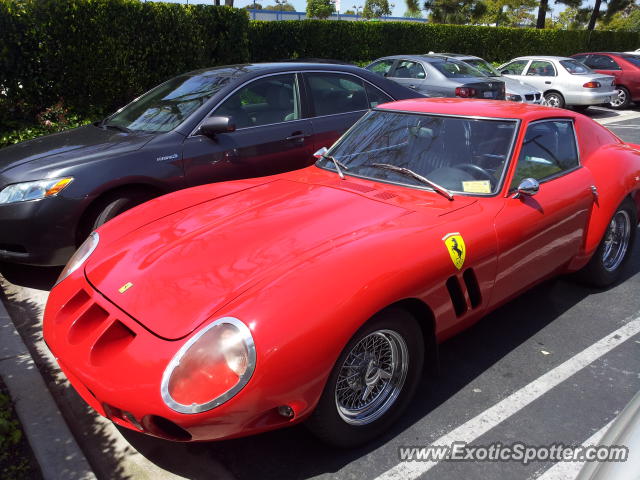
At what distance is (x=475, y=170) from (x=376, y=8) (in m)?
83.7

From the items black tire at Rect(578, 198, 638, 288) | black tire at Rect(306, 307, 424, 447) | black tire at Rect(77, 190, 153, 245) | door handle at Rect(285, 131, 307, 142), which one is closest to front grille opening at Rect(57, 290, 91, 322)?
black tire at Rect(306, 307, 424, 447)


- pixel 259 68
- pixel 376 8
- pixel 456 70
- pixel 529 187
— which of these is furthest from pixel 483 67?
pixel 376 8

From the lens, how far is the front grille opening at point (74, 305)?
96.0 inches

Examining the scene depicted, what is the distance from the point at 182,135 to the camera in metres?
4.36

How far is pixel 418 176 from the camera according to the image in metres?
3.11

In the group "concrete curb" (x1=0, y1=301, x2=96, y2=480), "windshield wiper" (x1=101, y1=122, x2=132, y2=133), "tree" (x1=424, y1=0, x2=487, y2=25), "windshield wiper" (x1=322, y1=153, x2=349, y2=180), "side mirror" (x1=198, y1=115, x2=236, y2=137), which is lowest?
"concrete curb" (x1=0, y1=301, x2=96, y2=480)

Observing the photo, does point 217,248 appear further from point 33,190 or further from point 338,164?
point 33,190

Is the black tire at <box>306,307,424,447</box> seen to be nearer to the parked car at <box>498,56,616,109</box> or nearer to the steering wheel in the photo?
the steering wheel

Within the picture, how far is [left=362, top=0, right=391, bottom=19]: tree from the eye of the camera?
3066 inches

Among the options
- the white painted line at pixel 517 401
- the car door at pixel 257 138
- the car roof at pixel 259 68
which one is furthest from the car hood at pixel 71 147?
the white painted line at pixel 517 401

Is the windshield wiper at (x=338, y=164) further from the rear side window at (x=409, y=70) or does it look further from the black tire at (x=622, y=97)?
the black tire at (x=622, y=97)

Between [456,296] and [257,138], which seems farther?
[257,138]

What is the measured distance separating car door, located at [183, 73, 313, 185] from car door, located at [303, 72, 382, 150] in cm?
12

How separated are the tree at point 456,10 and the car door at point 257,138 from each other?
2796cm
